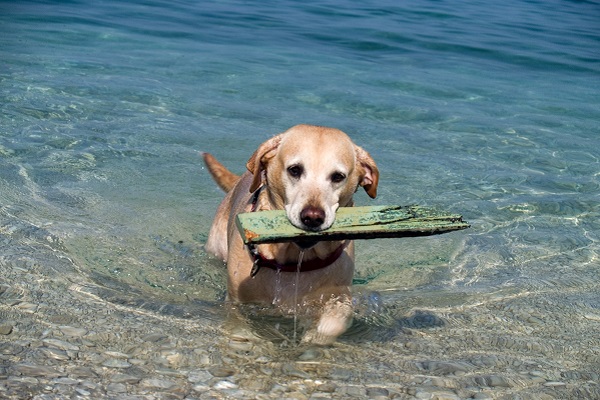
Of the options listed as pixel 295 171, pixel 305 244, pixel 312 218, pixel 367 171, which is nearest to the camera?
pixel 312 218

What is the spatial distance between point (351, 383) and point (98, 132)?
569cm

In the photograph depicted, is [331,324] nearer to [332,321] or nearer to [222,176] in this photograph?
[332,321]

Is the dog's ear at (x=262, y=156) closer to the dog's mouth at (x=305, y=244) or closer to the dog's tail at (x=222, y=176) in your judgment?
the dog's mouth at (x=305, y=244)

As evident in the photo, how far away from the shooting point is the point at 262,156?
16.5 ft

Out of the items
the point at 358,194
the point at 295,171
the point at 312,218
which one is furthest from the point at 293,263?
the point at 358,194

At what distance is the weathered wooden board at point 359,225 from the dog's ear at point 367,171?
51 centimetres

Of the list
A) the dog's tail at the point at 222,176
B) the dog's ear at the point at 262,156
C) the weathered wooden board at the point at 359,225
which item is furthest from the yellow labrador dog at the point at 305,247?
the dog's tail at the point at 222,176

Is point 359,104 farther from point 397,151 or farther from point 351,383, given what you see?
point 351,383

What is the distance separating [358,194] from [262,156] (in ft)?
10.0

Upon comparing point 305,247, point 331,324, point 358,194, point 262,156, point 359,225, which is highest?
Answer: point 262,156

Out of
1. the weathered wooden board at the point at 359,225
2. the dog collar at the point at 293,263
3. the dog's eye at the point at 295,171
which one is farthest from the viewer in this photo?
the dog collar at the point at 293,263

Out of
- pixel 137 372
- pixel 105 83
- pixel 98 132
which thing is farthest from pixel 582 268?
pixel 105 83

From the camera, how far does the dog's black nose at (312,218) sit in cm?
436

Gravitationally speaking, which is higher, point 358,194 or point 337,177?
point 337,177
